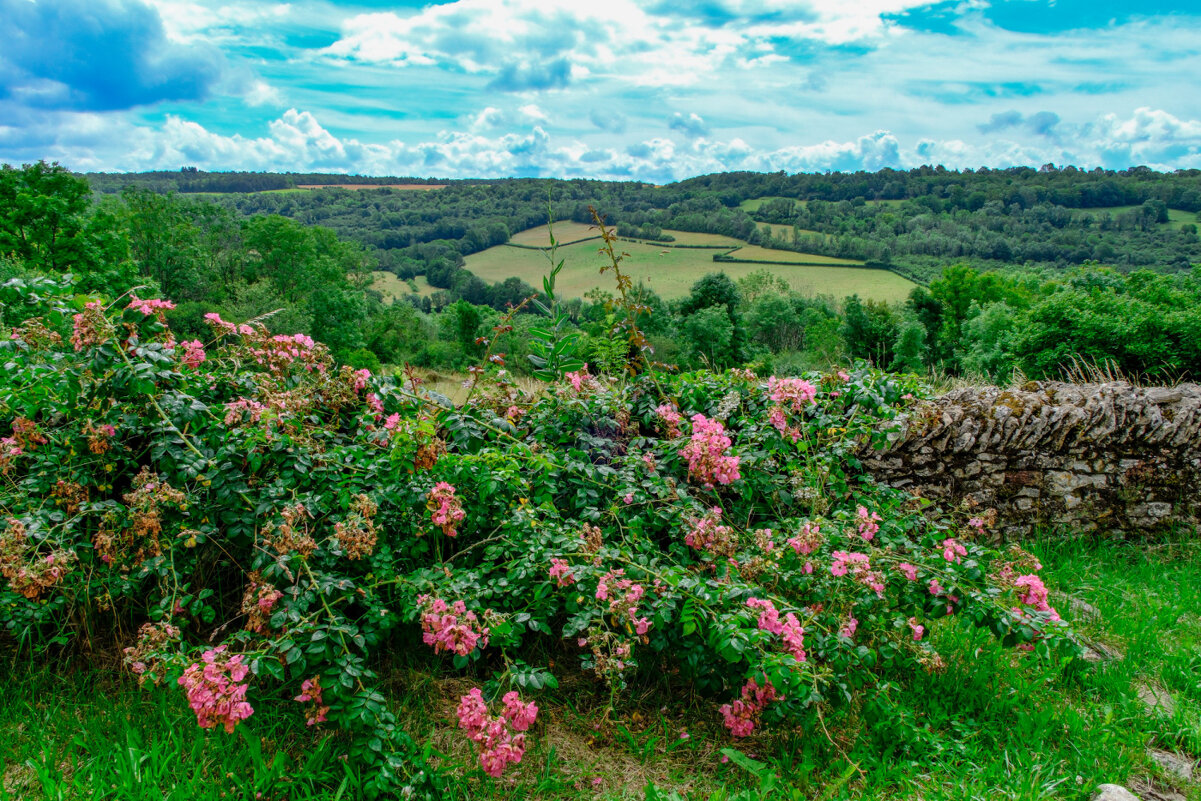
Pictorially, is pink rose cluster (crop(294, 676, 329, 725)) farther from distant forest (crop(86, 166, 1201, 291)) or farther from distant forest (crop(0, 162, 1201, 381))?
distant forest (crop(86, 166, 1201, 291))

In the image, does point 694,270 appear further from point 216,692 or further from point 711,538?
point 216,692

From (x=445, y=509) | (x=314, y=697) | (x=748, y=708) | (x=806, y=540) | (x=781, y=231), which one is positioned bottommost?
(x=748, y=708)

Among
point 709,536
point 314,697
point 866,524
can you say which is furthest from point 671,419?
point 314,697

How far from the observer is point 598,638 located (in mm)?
2258

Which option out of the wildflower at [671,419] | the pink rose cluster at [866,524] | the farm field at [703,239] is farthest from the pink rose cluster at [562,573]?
the farm field at [703,239]

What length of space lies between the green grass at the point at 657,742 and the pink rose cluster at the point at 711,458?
91 centimetres

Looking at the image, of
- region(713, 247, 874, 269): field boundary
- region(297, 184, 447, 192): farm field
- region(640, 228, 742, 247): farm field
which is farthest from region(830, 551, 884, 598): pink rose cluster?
region(297, 184, 447, 192): farm field

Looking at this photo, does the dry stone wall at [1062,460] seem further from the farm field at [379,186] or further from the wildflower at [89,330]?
the farm field at [379,186]

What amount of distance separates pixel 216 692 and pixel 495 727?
0.85 metres

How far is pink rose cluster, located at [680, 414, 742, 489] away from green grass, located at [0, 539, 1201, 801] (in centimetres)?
91

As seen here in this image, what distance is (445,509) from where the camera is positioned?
8.08ft

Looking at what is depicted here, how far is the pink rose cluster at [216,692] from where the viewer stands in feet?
6.31

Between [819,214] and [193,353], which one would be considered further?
[819,214]

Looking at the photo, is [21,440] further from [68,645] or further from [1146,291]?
[1146,291]
